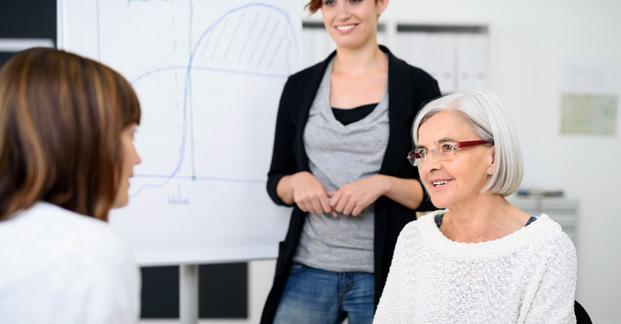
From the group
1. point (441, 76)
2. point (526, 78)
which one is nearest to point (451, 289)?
point (441, 76)

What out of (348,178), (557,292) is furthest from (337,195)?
(557,292)

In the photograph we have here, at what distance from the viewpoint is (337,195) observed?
156cm

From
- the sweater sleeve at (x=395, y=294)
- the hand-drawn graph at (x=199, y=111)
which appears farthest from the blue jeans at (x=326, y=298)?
the hand-drawn graph at (x=199, y=111)

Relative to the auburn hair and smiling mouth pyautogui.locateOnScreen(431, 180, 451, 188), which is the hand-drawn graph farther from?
the auburn hair

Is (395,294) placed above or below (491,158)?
below

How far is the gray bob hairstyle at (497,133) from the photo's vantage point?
4.23 ft

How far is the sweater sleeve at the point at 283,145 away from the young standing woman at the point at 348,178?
3 centimetres

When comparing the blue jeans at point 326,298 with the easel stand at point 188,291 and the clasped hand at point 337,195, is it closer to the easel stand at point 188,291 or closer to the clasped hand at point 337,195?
the clasped hand at point 337,195

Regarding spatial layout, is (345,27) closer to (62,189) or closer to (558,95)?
(62,189)

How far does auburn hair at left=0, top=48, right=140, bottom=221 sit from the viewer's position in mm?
838

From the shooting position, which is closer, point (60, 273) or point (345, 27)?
point (60, 273)

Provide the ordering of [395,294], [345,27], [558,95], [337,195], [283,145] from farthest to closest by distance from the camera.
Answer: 1. [558,95]
2. [283,145]
3. [345,27]
4. [337,195]
5. [395,294]

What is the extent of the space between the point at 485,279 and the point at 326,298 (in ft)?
1.65

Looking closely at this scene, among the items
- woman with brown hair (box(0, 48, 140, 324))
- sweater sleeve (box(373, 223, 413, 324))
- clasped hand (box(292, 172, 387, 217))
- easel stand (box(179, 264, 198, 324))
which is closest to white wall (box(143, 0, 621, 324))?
easel stand (box(179, 264, 198, 324))
